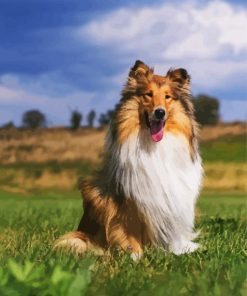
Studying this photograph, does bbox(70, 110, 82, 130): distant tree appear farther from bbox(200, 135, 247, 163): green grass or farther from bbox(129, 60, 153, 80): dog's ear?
bbox(129, 60, 153, 80): dog's ear

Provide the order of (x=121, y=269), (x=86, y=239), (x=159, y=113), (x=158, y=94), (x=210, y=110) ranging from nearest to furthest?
(x=121, y=269) < (x=159, y=113) < (x=158, y=94) < (x=86, y=239) < (x=210, y=110)

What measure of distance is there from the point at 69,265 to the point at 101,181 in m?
1.51

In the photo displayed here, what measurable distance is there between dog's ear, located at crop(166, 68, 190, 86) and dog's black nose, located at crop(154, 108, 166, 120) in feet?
1.63

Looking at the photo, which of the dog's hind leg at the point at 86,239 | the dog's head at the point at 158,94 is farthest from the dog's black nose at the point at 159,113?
the dog's hind leg at the point at 86,239

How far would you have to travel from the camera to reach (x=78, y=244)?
668 centimetres

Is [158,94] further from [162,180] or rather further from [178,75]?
[162,180]

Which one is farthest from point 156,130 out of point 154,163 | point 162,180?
point 162,180

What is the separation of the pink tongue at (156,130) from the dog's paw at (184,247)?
1.17 m

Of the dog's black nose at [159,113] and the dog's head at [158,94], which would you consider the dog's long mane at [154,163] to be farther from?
the dog's black nose at [159,113]

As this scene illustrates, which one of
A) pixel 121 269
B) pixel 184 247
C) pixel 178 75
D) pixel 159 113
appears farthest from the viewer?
pixel 184 247

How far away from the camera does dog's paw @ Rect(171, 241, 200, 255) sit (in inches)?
271

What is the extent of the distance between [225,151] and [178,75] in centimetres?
1991

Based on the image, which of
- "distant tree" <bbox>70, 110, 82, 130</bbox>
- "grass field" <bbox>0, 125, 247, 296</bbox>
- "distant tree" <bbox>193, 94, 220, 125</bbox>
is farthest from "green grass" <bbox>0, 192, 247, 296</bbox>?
"distant tree" <bbox>70, 110, 82, 130</bbox>

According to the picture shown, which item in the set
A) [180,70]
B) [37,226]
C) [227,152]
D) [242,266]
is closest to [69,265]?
[242,266]
